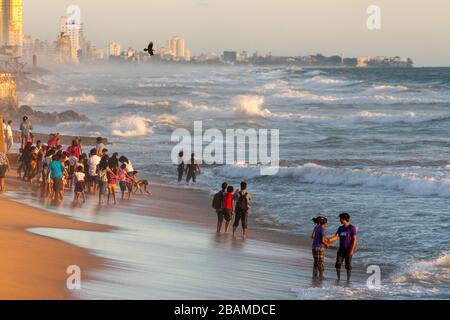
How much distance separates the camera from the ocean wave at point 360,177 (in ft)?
93.5

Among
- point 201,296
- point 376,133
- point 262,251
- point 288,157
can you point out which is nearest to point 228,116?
point 376,133

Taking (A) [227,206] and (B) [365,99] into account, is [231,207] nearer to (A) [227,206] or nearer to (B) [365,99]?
(A) [227,206]

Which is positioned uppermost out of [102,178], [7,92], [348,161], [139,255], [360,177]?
[7,92]

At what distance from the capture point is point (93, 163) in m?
24.2

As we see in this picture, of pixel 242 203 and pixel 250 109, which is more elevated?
pixel 242 203

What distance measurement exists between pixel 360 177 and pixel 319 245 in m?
14.7

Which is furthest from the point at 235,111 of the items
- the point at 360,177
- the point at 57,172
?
the point at 57,172

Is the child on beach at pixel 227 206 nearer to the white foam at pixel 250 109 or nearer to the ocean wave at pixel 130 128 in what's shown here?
the ocean wave at pixel 130 128

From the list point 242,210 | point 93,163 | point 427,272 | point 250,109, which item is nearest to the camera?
point 427,272

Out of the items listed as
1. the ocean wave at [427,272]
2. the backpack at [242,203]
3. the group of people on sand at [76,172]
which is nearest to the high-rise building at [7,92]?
the group of people on sand at [76,172]

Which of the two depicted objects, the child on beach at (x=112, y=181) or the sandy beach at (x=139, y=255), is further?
the child on beach at (x=112, y=181)

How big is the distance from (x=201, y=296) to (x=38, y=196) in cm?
1073

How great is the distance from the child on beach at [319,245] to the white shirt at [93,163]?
9113 millimetres
